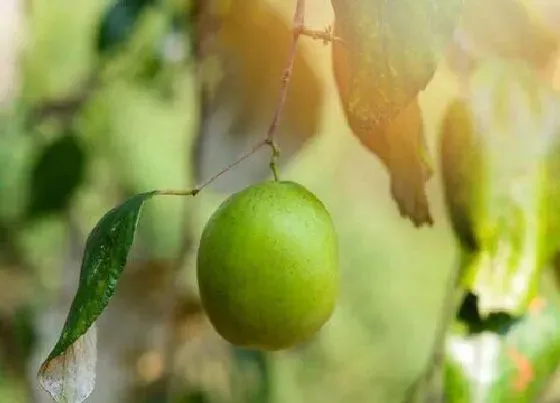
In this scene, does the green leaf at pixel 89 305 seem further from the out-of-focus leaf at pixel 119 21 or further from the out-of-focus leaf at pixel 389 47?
the out-of-focus leaf at pixel 119 21

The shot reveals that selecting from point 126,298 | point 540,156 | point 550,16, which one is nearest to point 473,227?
point 540,156

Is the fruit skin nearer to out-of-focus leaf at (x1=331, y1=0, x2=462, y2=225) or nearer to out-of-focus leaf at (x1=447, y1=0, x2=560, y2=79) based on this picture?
out-of-focus leaf at (x1=331, y1=0, x2=462, y2=225)

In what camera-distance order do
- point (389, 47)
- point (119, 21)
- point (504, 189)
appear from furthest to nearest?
1. point (119, 21)
2. point (504, 189)
3. point (389, 47)

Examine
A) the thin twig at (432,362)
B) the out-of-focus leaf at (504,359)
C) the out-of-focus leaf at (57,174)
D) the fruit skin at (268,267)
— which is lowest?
the thin twig at (432,362)

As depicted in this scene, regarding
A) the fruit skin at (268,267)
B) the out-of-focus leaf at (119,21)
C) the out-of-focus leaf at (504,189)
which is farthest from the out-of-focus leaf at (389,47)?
the out-of-focus leaf at (119,21)

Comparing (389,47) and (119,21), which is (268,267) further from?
(119,21)

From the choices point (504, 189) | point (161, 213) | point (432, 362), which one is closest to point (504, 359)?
point (504, 189)
